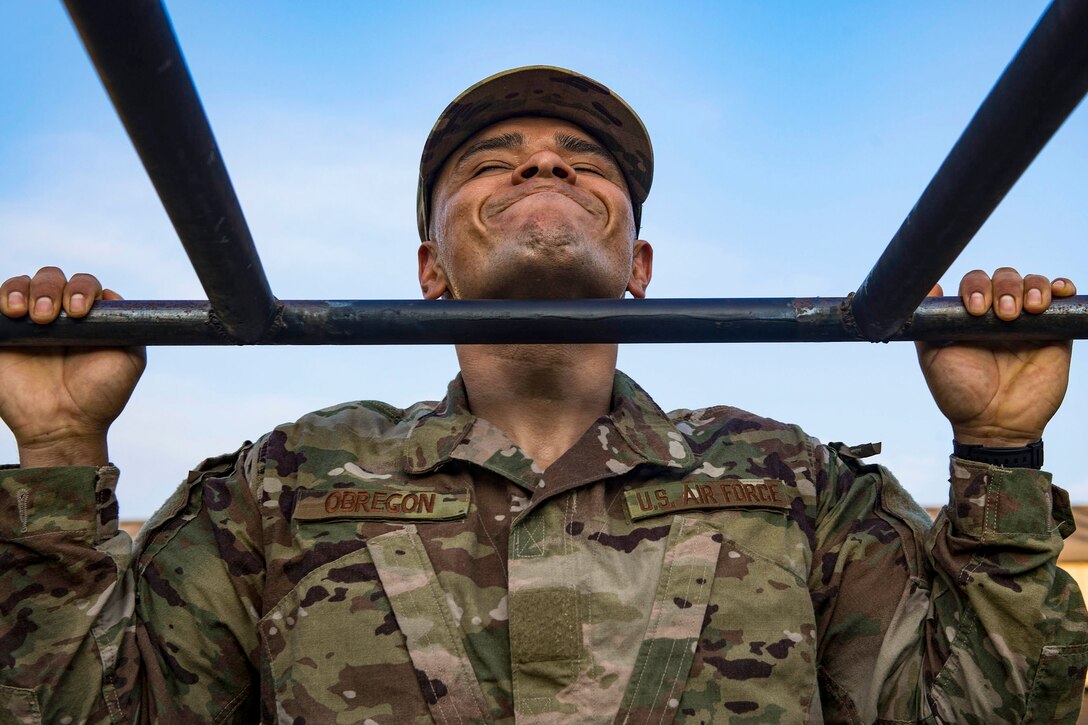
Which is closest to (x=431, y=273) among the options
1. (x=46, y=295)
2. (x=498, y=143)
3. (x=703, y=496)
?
(x=498, y=143)

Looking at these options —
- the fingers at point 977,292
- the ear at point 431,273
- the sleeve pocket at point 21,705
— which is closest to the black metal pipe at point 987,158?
the fingers at point 977,292

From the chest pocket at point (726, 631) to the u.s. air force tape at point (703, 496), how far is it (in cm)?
3

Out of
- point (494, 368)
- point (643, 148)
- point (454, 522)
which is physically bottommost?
point (454, 522)

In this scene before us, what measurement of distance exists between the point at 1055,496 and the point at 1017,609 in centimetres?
29

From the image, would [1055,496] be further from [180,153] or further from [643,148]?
[180,153]

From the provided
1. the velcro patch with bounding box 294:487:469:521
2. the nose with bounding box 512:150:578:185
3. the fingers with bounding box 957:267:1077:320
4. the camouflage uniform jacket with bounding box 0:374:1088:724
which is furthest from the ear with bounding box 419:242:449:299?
the fingers with bounding box 957:267:1077:320

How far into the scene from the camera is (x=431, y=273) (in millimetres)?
3178

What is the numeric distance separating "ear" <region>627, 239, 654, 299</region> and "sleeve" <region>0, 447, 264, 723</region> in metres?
1.41

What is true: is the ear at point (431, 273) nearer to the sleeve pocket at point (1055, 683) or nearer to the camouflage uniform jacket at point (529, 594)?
the camouflage uniform jacket at point (529, 594)

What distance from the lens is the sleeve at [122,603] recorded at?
2.18 meters

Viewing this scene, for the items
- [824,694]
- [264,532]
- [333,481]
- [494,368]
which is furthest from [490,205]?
[824,694]

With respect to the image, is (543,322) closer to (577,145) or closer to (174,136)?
(174,136)

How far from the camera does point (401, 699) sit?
2090 mm

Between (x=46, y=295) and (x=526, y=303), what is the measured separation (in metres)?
0.98
